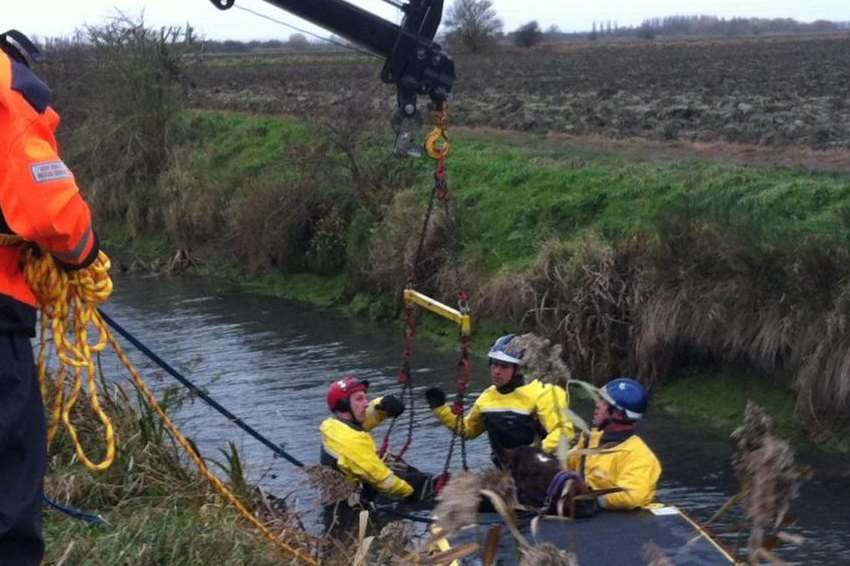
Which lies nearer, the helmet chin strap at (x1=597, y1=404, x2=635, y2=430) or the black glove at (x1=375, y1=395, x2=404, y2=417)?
the helmet chin strap at (x1=597, y1=404, x2=635, y2=430)

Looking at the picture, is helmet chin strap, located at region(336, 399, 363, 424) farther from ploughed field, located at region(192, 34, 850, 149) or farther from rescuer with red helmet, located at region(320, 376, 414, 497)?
ploughed field, located at region(192, 34, 850, 149)

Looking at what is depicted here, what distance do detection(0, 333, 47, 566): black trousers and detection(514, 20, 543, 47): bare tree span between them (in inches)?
3147

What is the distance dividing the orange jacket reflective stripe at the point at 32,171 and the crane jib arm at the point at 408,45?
4703 millimetres

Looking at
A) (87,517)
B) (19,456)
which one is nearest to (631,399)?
(87,517)

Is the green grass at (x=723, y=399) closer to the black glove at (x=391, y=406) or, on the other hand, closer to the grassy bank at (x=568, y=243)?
the grassy bank at (x=568, y=243)

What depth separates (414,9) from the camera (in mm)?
8578

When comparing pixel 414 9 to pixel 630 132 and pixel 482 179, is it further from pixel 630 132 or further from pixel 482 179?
pixel 630 132

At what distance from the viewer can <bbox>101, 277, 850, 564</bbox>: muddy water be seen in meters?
10.4

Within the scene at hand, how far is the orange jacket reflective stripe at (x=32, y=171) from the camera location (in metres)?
3.87

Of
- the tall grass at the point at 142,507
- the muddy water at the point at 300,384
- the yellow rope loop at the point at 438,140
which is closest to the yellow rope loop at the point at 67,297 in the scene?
the tall grass at the point at 142,507

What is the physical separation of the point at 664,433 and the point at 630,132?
42.3 feet

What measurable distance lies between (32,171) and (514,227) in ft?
44.5

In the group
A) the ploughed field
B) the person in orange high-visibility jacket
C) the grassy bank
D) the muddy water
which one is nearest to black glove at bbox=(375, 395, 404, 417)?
the muddy water

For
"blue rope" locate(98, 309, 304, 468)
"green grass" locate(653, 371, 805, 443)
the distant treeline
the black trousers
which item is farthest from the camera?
the distant treeline
